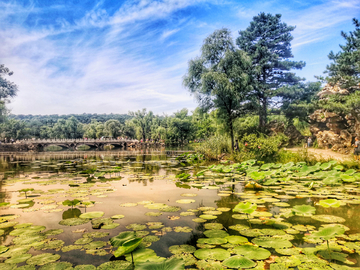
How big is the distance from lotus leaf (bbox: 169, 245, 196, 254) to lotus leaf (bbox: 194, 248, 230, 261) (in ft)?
0.30

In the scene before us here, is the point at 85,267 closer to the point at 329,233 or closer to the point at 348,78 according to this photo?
the point at 329,233

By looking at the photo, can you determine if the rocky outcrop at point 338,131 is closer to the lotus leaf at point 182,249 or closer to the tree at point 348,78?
the tree at point 348,78

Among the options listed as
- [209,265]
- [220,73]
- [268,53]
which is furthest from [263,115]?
[209,265]

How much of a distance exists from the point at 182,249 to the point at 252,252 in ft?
2.37

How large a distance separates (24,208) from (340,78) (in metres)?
20.8

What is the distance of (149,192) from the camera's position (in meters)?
5.12

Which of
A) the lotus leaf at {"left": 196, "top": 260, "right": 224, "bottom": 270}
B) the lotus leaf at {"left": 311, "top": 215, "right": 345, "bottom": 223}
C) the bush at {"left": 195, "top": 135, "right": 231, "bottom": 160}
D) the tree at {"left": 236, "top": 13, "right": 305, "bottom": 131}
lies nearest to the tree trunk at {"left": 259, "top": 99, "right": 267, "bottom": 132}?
the tree at {"left": 236, "top": 13, "right": 305, "bottom": 131}

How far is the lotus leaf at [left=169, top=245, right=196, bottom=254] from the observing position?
221 cm

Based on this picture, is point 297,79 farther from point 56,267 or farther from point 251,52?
point 56,267

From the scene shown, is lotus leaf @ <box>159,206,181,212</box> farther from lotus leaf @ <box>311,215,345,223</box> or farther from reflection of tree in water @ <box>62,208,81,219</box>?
lotus leaf @ <box>311,215,345,223</box>

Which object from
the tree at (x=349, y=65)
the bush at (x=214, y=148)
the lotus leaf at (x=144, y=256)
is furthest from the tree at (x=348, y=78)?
the lotus leaf at (x=144, y=256)

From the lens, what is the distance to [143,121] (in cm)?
6175

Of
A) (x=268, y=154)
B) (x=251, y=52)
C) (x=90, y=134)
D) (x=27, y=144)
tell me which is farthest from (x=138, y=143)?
(x=268, y=154)

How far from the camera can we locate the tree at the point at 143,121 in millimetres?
61594
